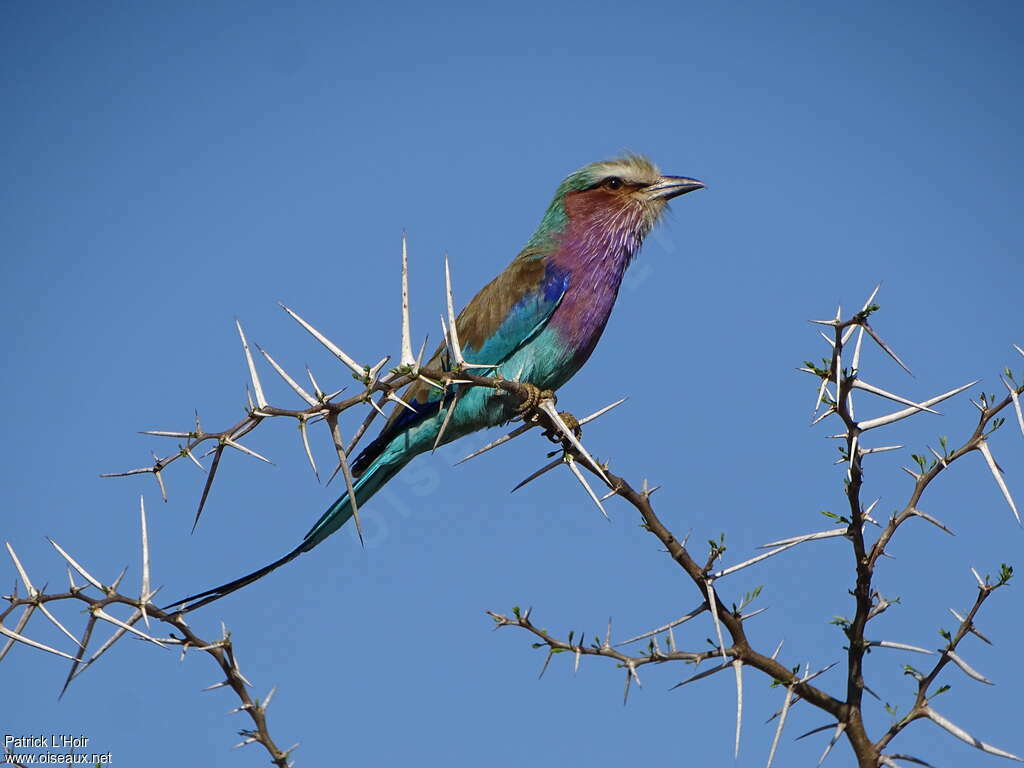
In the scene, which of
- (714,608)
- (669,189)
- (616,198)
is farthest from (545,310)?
(714,608)

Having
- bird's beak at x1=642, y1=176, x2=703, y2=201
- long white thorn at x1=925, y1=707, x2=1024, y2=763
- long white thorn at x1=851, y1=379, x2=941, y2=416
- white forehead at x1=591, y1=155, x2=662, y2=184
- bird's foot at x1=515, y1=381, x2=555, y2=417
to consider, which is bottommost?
long white thorn at x1=925, y1=707, x2=1024, y2=763

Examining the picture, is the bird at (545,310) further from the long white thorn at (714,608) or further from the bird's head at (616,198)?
the long white thorn at (714,608)

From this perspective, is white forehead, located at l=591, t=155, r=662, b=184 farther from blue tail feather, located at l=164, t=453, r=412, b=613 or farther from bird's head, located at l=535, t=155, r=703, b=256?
blue tail feather, located at l=164, t=453, r=412, b=613

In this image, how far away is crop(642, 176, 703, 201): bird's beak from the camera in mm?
5887

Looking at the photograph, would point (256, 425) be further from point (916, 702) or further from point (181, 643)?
point (916, 702)

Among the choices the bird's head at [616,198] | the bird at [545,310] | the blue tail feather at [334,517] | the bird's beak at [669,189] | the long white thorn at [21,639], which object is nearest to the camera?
the long white thorn at [21,639]

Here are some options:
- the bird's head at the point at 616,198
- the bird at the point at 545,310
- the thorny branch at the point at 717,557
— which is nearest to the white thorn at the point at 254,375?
the thorny branch at the point at 717,557

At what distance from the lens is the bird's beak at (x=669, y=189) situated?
5.89m

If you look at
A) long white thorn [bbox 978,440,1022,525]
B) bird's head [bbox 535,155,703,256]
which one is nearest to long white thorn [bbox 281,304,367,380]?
long white thorn [bbox 978,440,1022,525]

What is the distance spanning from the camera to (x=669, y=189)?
5.92 meters

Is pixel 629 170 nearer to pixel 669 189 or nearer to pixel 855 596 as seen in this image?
pixel 669 189

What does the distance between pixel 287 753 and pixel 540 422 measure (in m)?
1.70

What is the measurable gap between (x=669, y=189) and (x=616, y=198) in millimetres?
300

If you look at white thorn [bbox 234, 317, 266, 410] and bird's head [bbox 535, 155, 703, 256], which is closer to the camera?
white thorn [bbox 234, 317, 266, 410]
